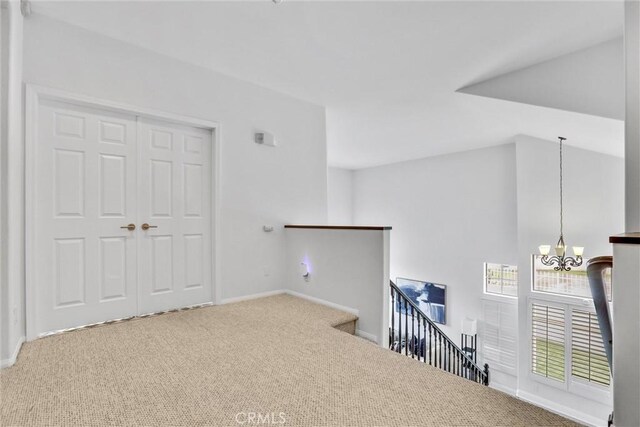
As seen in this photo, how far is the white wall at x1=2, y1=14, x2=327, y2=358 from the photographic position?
2533mm

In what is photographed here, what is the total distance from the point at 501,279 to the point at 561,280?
1.13 meters

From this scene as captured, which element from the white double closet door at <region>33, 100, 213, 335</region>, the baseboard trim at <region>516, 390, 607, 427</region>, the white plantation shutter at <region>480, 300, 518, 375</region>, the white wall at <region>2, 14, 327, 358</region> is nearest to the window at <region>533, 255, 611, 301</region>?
the white plantation shutter at <region>480, 300, 518, 375</region>

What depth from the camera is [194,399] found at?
1.66 meters

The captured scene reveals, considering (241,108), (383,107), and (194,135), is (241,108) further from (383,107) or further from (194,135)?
(383,107)

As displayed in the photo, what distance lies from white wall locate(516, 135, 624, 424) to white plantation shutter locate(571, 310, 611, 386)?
417 millimetres

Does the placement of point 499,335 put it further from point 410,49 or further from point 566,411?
point 410,49

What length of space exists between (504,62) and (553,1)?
0.93 metres

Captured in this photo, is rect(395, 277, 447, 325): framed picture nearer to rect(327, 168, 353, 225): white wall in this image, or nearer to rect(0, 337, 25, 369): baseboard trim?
rect(327, 168, 353, 225): white wall

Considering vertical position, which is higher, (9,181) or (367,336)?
(9,181)

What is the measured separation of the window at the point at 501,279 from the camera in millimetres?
6648

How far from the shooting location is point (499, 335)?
6.68 m

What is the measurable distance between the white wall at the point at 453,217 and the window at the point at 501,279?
0.15m

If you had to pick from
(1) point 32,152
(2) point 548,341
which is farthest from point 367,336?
(2) point 548,341

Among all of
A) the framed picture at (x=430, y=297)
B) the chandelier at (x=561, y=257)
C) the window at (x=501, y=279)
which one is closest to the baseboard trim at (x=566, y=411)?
the window at (x=501, y=279)
